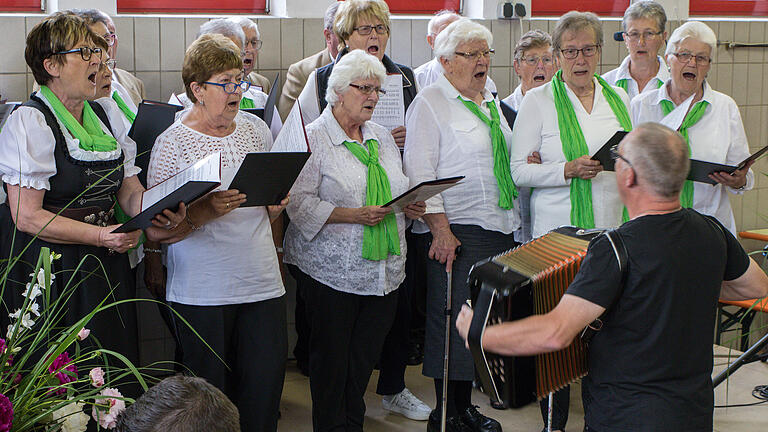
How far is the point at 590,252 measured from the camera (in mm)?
2078

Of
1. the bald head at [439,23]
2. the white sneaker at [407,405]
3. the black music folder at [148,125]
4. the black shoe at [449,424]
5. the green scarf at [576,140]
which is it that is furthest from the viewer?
the bald head at [439,23]

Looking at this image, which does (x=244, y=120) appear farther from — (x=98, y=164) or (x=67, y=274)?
(x=67, y=274)

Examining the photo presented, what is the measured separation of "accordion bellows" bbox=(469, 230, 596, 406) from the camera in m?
2.06

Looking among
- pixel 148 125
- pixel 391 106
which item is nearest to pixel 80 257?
pixel 148 125

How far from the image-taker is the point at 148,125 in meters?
3.08

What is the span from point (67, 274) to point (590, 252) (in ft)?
5.38

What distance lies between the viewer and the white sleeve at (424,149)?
3375 millimetres

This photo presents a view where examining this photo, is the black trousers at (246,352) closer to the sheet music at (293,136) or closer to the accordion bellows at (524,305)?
the sheet music at (293,136)

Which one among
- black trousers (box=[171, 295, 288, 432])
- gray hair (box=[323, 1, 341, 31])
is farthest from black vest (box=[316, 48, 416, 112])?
black trousers (box=[171, 295, 288, 432])

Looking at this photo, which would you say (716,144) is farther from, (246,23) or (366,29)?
(246,23)

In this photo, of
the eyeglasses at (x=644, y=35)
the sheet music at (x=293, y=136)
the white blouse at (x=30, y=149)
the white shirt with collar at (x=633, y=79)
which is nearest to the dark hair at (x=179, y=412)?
the white blouse at (x=30, y=149)

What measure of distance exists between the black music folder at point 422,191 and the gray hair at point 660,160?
891mm

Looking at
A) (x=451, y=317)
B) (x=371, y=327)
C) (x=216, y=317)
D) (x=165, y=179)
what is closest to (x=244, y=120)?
(x=165, y=179)

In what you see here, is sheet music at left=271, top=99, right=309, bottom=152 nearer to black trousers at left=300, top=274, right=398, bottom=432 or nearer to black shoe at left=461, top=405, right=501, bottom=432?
black trousers at left=300, top=274, right=398, bottom=432
